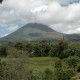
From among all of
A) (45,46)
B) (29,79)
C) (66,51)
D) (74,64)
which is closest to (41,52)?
(45,46)

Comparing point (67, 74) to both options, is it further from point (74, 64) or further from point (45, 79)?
point (74, 64)

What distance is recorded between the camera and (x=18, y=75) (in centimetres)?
2414

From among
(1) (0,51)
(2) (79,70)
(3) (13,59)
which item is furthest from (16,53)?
(1) (0,51)

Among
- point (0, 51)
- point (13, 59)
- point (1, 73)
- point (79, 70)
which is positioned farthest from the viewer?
point (0, 51)

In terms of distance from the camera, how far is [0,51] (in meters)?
95.8

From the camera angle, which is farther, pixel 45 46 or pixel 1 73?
pixel 45 46

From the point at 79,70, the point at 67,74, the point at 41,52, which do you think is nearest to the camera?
the point at 67,74

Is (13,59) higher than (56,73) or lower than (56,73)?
higher

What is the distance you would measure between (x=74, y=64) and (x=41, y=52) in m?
41.8

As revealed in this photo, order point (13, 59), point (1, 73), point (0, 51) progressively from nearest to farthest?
point (1, 73)
point (13, 59)
point (0, 51)

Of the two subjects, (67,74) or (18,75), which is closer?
(18,75)

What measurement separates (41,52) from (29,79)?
7685cm

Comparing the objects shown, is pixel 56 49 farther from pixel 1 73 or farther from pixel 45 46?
pixel 1 73

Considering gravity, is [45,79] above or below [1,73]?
below
